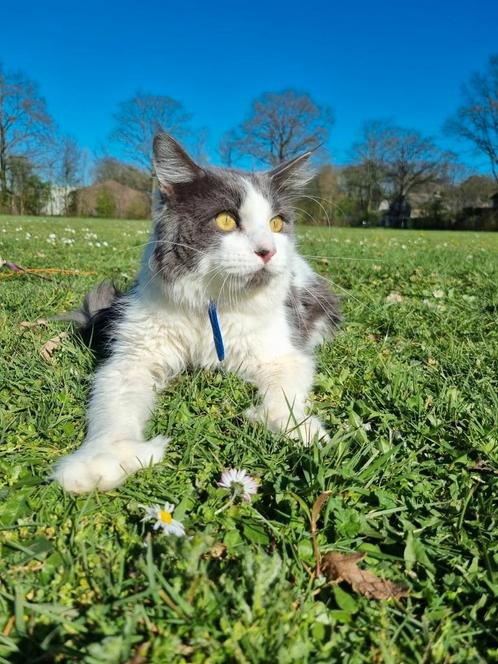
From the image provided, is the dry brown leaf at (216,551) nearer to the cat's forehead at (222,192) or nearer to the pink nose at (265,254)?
the pink nose at (265,254)

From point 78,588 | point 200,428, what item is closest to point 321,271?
point 200,428

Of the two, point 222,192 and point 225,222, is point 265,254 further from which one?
point 222,192

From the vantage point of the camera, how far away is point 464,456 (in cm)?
176

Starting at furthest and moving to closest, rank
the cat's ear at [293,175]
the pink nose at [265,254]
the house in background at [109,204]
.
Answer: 1. the house in background at [109,204]
2. the cat's ear at [293,175]
3. the pink nose at [265,254]

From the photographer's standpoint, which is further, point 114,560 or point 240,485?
point 240,485

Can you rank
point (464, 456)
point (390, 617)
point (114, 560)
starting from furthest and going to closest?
1. point (464, 456)
2. point (114, 560)
3. point (390, 617)

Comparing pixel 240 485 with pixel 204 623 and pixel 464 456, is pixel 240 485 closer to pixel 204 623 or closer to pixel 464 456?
pixel 204 623

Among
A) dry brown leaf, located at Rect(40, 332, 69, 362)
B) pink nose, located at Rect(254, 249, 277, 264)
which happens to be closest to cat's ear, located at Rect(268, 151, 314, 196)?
pink nose, located at Rect(254, 249, 277, 264)

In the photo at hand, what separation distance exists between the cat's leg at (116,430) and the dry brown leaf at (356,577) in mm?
758

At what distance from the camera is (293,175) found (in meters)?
3.16

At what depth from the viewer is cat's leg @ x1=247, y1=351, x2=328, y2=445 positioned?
1.96 metres

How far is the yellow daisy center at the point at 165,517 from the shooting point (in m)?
1.35

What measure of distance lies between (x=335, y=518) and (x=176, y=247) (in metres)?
1.72

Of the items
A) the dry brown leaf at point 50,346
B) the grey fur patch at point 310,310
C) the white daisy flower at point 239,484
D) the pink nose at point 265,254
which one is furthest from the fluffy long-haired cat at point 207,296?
the white daisy flower at point 239,484
